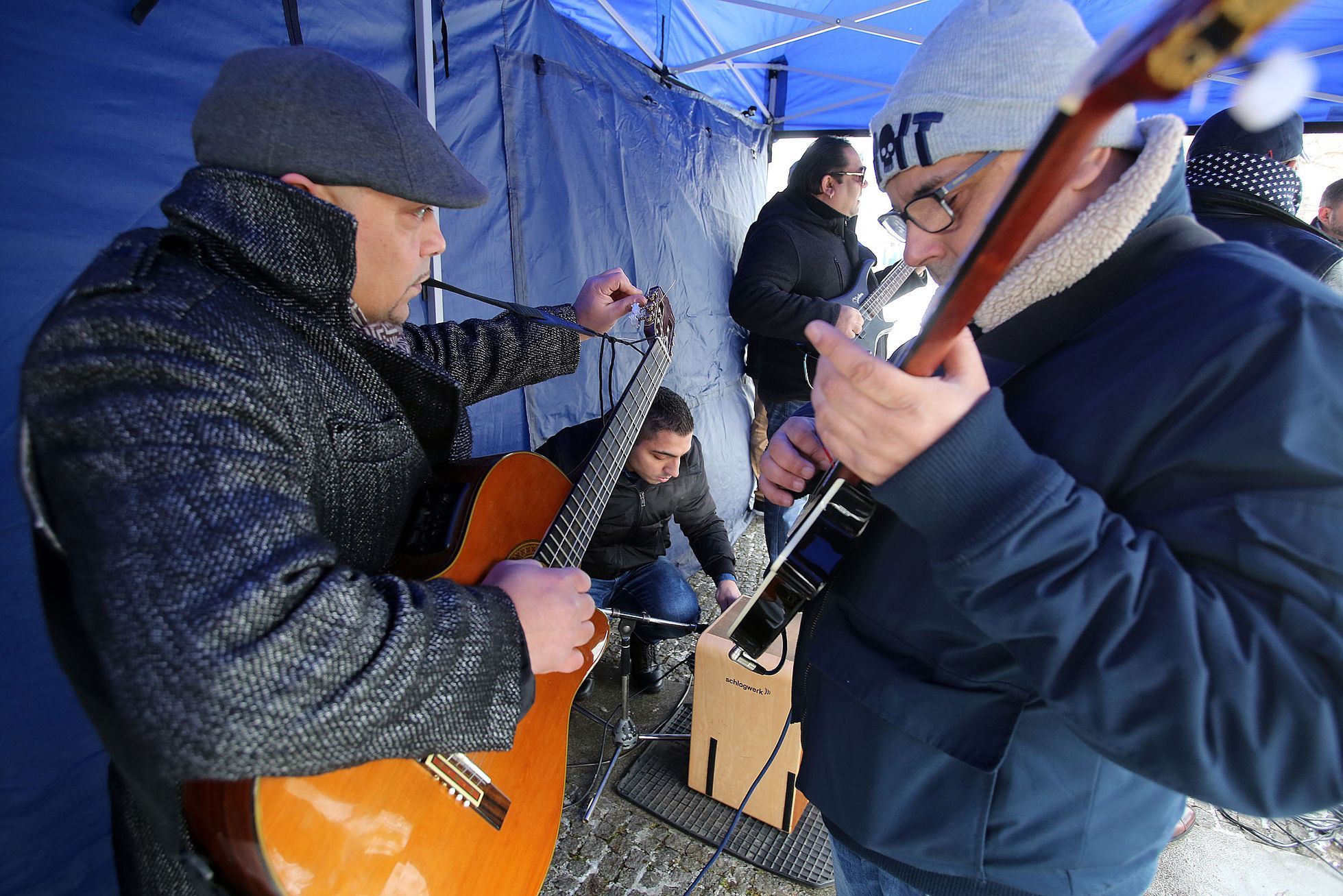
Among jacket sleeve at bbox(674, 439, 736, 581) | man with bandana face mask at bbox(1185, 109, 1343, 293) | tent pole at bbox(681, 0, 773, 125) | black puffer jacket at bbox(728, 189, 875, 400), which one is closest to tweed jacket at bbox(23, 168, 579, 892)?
jacket sleeve at bbox(674, 439, 736, 581)

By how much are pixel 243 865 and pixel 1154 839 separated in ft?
4.46

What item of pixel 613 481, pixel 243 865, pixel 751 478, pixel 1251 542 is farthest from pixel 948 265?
pixel 751 478

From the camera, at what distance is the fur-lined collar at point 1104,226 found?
0.79 metres

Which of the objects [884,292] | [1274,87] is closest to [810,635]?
[1274,87]

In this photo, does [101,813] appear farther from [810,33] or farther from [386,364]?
[810,33]

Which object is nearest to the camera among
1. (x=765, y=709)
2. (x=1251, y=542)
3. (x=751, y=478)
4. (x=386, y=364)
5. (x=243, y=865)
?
(x=1251, y=542)

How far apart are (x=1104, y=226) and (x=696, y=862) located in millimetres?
2506

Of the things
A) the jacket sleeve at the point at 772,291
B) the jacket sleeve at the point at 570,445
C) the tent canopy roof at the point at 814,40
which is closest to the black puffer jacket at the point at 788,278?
the jacket sleeve at the point at 772,291

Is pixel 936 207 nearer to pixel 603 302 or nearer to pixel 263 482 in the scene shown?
pixel 263 482

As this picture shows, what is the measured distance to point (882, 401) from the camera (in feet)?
2.35

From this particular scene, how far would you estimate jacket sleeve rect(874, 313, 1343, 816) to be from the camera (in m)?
0.63

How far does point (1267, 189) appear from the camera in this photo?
7.18ft

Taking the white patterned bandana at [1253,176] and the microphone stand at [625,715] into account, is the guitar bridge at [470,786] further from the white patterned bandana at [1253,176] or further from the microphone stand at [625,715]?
the white patterned bandana at [1253,176]

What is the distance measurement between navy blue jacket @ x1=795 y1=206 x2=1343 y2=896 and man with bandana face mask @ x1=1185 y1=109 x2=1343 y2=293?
194 centimetres
